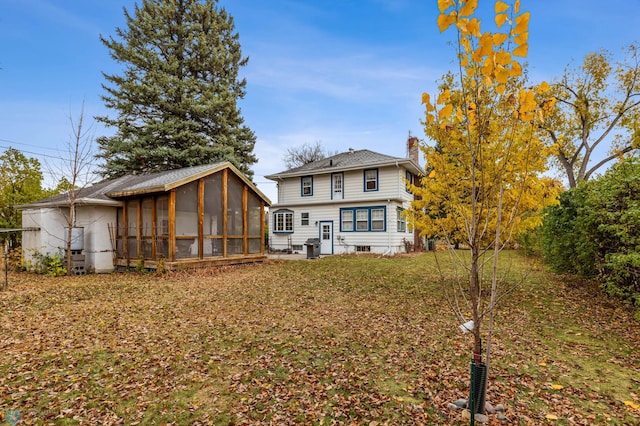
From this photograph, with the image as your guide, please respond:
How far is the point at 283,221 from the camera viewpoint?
21.2 meters

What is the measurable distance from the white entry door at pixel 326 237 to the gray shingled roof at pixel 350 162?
343cm

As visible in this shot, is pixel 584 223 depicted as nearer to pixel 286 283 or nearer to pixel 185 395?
pixel 286 283

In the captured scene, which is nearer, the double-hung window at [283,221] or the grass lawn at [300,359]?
the grass lawn at [300,359]

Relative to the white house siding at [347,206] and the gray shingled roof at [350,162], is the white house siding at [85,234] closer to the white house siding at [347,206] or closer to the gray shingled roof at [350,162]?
the white house siding at [347,206]

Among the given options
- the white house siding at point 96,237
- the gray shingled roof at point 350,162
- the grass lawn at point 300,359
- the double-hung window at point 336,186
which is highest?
the gray shingled roof at point 350,162

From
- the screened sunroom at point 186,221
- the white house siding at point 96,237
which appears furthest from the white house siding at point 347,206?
the white house siding at point 96,237

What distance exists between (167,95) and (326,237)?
1524 centimetres

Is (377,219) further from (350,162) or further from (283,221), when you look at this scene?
(283,221)

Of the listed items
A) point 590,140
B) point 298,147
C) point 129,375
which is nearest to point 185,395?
point 129,375

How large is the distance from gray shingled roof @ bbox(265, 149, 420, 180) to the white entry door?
343 cm

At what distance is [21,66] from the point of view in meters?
13.0

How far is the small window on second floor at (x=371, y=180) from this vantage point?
18.5 meters

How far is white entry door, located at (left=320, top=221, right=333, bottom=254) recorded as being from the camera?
765 inches

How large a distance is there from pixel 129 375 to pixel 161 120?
22248mm
